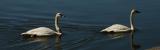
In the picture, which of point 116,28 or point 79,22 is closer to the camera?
point 116,28

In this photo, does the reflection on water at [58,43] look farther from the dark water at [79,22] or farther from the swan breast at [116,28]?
the swan breast at [116,28]

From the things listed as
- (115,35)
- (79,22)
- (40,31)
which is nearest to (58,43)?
(40,31)

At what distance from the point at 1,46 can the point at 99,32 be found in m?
5.22

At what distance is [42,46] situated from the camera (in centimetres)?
2391

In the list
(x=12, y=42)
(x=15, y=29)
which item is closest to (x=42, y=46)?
(x=12, y=42)

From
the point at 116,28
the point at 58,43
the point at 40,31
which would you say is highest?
the point at 40,31

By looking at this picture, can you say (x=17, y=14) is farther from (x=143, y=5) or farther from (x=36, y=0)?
(x=143, y=5)

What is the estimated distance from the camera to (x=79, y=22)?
2841 centimetres

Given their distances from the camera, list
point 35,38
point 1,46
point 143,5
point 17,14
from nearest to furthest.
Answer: point 1,46 → point 35,38 → point 17,14 → point 143,5

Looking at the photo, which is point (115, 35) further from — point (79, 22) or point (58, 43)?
point (58, 43)

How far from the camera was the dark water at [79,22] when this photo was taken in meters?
24.2

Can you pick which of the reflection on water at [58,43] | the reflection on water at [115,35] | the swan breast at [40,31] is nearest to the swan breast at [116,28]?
the reflection on water at [115,35]

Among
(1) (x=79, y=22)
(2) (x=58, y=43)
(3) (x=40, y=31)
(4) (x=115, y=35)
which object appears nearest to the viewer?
(2) (x=58, y=43)

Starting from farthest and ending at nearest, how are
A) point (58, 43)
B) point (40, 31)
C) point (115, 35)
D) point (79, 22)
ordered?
point (79, 22) < point (115, 35) < point (40, 31) < point (58, 43)
